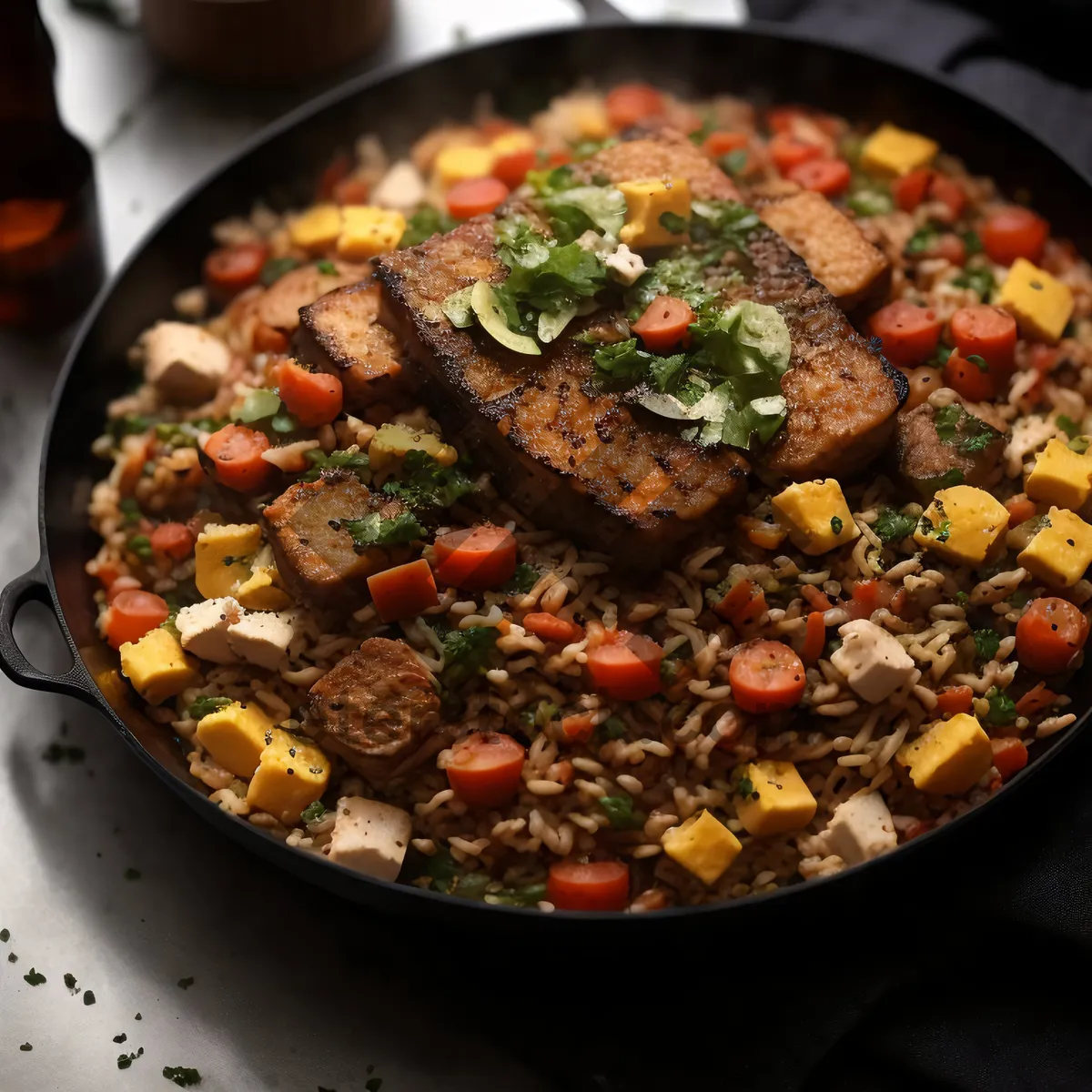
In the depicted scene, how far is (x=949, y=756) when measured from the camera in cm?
452

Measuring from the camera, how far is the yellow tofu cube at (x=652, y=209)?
516 cm

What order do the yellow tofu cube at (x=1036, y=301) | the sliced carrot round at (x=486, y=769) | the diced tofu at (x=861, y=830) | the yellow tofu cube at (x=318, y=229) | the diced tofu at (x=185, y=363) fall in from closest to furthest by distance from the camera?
the diced tofu at (x=861, y=830)
the sliced carrot round at (x=486, y=769)
the yellow tofu cube at (x=1036, y=301)
the diced tofu at (x=185, y=363)
the yellow tofu cube at (x=318, y=229)

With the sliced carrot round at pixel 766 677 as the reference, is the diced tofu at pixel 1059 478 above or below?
above

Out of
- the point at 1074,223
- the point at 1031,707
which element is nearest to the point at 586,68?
the point at 1074,223

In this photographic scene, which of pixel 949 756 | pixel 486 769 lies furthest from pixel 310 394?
pixel 949 756

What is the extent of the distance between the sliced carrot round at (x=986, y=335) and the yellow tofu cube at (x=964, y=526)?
81 cm

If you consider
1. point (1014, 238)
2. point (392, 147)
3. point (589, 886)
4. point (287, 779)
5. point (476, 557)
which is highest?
point (1014, 238)

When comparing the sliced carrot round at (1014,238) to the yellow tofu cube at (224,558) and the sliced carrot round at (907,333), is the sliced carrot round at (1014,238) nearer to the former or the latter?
the sliced carrot round at (907,333)

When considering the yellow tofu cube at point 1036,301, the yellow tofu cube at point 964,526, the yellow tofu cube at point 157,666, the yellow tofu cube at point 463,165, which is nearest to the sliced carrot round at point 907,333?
the yellow tofu cube at point 1036,301

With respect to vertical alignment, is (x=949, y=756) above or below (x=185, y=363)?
below

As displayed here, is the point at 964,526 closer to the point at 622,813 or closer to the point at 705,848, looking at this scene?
the point at 705,848

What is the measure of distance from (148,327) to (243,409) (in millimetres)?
1262

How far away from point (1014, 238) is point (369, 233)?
10.2ft

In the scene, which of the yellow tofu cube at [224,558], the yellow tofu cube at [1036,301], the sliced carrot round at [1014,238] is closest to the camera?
the yellow tofu cube at [224,558]
